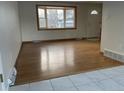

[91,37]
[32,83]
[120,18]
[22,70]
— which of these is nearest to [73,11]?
[91,37]

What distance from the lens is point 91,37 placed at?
8227mm

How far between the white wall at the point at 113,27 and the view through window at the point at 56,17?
11.2ft

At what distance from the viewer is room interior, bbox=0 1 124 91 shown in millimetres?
3264

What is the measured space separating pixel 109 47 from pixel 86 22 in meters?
3.97

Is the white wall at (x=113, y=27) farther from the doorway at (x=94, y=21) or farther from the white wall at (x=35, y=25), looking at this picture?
the doorway at (x=94, y=21)

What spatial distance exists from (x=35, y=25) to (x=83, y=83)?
16.8ft

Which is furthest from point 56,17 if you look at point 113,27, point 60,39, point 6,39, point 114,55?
point 6,39

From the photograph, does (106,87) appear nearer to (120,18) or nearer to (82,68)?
(82,68)

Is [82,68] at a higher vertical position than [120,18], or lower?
lower

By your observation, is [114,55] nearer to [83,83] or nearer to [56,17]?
[83,83]

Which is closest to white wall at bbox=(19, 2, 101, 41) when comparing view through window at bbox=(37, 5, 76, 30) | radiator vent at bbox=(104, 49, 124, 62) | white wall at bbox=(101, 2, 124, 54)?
view through window at bbox=(37, 5, 76, 30)

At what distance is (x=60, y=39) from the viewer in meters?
7.61

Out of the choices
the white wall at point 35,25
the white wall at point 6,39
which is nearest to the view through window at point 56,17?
the white wall at point 35,25

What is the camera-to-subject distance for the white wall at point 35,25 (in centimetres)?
680
